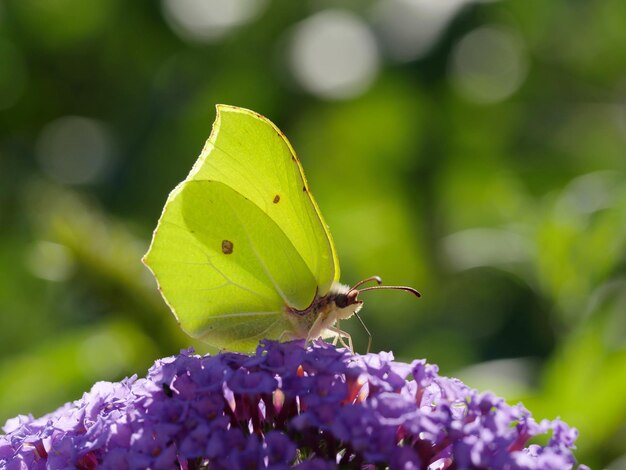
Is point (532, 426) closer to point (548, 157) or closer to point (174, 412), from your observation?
point (174, 412)

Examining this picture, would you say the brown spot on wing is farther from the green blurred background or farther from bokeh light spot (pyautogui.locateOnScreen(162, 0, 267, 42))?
bokeh light spot (pyautogui.locateOnScreen(162, 0, 267, 42))

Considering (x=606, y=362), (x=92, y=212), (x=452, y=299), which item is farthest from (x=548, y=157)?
(x=92, y=212)

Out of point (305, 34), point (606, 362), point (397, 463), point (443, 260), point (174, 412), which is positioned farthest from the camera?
point (305, 34)

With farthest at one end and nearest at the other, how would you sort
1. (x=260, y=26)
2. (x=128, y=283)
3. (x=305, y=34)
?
1. (x=260, y=26)
2. (x=305, y=34)
3. (x=128, y=283)

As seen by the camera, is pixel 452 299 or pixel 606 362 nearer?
pixel 606 362

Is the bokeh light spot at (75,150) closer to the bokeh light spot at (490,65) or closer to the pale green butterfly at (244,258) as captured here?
the bokeh light spot at (490,65)

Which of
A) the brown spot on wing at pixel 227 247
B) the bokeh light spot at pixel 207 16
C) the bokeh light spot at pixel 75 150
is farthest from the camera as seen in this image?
the bokeh light spot at pixel 75 150

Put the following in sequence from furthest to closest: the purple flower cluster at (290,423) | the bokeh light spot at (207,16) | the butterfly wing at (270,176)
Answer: the bokeh light spot at (207,16)
the butterfly wing at (270,176)
the purple flower cluster at (290,423)

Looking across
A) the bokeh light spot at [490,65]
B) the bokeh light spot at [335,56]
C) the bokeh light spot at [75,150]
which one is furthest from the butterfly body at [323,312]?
the bokeh light spot at [75,150]
